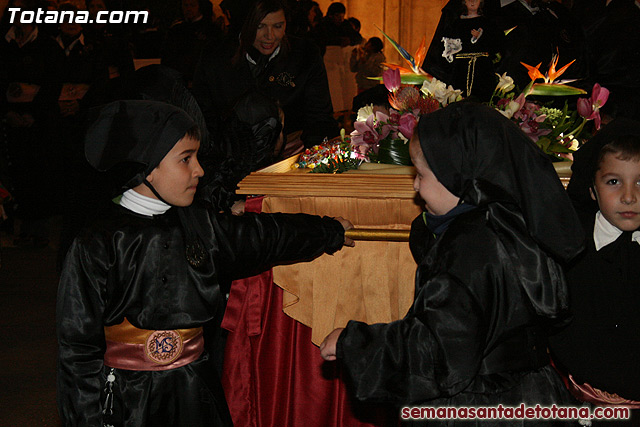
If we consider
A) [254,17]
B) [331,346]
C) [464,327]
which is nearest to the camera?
[464,327]

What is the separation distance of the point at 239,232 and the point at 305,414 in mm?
1021

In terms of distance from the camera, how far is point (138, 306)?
101 inches

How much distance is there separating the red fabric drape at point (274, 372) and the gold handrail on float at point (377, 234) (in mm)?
442

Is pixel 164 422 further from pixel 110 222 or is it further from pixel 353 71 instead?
pixel 353 71

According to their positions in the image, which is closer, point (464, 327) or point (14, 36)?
point (464, 327)

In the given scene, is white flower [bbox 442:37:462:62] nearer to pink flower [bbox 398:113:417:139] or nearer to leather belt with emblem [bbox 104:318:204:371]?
pink flower [bbox 398:113:417:139]

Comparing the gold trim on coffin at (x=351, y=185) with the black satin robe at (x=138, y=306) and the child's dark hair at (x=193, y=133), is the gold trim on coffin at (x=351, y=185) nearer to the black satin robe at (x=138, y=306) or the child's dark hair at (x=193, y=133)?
the black satin robe at (x=138, y=306)

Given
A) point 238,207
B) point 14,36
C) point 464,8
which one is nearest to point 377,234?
point 238,207

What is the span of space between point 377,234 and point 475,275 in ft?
3.43

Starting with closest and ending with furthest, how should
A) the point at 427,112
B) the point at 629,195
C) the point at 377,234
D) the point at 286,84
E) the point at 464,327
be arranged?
the point at 464,327 → the point at 629,195 → the point at 377,234 → the point at 427,112 → the point at 286,84

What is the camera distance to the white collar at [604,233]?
8.10 ft

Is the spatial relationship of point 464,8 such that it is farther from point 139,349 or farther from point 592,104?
point 139,349

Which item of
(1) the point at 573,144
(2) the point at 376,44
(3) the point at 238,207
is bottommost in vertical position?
(2) the point at 376,44

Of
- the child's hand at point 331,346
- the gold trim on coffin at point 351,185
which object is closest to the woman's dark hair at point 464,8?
the gold trim on coffin at point 351,185
